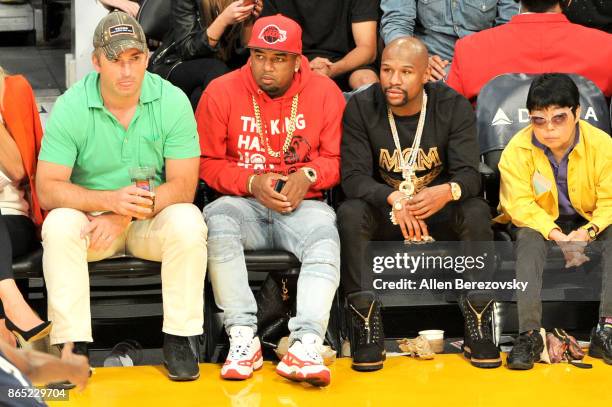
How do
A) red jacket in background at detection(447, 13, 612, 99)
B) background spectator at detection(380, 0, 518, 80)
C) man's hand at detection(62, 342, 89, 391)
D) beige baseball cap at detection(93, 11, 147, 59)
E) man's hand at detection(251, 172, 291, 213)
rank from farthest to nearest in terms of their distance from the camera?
background spectator at detection(380, 0, 518, 80), red jacket in background at detection(447, 13, 612, 99), man's hand at detection(251, 172, 291, 213), beige baseball cap at detection(93, 11, 147, 59), man's hand at detection(62, 342, 89, 391)

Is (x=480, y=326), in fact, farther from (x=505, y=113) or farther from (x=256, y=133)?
(x=256, y=133)

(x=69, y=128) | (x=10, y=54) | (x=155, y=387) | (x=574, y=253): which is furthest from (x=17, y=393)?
(x=10, y=54)

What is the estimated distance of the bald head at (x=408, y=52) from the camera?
209 inches

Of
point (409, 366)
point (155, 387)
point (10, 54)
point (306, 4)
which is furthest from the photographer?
point (10, 54)

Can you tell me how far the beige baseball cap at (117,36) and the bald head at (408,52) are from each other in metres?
1.16

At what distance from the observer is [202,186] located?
5508 mm

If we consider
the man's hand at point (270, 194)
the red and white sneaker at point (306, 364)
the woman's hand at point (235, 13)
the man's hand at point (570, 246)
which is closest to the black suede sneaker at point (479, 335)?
the man's hand at point (570, 246)

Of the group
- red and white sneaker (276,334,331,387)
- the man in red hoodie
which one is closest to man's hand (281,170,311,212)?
the man in red hoodie

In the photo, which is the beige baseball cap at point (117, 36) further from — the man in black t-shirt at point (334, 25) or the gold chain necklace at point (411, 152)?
the man in black t-shirt at point (334, 25)

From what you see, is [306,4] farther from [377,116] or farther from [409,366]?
[409,366]

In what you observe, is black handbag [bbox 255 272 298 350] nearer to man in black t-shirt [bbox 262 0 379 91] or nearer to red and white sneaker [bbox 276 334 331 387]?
red and white sneaker [bbox 276 334 331 387]

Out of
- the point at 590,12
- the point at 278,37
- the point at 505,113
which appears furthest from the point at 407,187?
the point at 590,12

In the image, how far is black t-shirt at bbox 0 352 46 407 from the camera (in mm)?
3018

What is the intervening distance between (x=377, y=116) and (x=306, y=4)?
1244 millimetres
